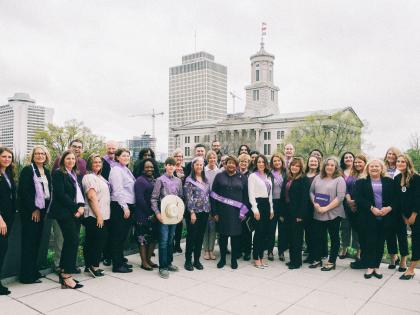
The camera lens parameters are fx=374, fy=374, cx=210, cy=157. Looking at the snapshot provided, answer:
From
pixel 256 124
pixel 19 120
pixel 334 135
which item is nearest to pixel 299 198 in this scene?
pixel 334 135

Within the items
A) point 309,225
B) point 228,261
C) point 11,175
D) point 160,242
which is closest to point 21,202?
point 11,175

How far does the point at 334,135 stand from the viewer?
42.5 metres

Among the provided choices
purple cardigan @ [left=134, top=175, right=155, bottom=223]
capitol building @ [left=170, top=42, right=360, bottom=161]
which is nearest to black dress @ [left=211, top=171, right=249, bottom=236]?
purple cardigan @ [left=134, top=175, right=155, bottom=223]

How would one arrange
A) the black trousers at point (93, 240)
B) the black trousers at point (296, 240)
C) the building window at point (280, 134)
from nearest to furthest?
the black trousers at point (93, 240), the black trousers at point (296, 240), the building window at point (280, 134)

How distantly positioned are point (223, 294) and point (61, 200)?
8.79ft

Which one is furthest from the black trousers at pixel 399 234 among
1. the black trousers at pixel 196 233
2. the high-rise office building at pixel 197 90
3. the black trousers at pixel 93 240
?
the high-rise office building at pixel 197 90

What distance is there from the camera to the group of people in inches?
216

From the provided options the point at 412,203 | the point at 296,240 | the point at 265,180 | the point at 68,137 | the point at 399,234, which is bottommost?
the point at 296,240

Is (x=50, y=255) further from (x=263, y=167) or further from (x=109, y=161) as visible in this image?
(x=263, y=167)

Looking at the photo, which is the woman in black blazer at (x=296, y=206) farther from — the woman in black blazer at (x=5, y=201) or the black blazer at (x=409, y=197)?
the woman in black blazer at (x=5, y=201)

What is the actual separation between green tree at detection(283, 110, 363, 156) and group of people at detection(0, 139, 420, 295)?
35369mm

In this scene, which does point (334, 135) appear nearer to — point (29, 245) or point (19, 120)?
point (29, 245)

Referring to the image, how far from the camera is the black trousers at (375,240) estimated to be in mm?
6336

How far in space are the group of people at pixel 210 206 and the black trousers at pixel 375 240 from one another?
0.05ft
